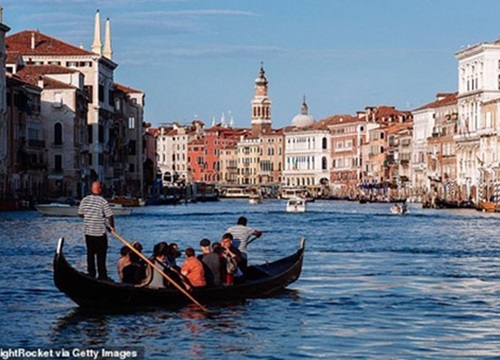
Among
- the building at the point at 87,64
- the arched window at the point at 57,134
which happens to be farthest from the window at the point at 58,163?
the building at the point at 87,64

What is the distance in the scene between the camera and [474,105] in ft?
239

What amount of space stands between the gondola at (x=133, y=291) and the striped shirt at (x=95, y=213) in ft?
1.79

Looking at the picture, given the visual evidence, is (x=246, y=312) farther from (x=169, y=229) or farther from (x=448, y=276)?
(x=169, y=229)

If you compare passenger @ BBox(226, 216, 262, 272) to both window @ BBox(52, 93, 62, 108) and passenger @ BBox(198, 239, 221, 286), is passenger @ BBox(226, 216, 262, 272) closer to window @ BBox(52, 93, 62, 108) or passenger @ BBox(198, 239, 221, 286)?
passenger @ BBox(198, 239, 221, 286)

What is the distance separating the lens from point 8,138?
53.2 metres

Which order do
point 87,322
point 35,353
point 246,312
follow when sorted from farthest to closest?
point 246,312, point 87,322, point 35,353

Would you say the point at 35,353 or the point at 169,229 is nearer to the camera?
the point at 35,353

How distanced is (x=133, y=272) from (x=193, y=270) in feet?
1.92

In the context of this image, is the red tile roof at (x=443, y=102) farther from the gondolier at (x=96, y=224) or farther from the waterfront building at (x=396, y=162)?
the gondolier at (x=96, y=224)

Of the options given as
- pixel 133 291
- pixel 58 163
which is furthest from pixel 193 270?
pixel 58 163

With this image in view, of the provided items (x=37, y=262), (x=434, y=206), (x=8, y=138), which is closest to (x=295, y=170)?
(x=434, y=206)

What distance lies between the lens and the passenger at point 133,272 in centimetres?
1380

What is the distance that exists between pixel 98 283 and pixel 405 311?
3182 mm

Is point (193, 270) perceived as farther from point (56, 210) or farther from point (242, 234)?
point (56, 210)
